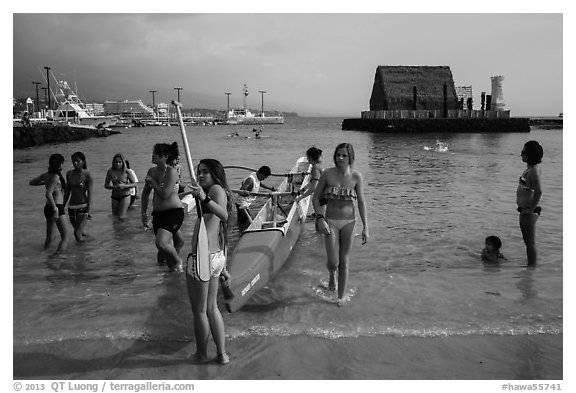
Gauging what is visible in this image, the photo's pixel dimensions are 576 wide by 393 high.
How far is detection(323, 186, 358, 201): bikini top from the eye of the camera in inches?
206

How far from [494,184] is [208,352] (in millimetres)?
14908

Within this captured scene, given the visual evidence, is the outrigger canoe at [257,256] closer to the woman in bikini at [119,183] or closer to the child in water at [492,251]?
the child in water at [492,251]

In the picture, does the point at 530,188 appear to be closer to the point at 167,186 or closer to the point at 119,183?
the point at 167,186

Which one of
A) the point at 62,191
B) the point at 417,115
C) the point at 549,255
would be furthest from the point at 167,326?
the point at 417,115

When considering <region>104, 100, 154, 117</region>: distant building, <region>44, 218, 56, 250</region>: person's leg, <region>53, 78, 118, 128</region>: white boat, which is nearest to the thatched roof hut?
<region>53, 78, 118, 128</region>: white boat

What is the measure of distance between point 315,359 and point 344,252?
1.48 m

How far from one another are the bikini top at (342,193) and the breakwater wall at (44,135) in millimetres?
39106

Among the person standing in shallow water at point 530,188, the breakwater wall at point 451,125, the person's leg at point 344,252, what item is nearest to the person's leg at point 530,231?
the person standing in shallow water at point 530,188

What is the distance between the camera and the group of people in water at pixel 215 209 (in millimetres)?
3791

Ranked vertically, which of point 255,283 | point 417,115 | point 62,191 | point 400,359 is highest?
point 417,115

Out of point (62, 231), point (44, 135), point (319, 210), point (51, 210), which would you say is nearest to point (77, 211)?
point (62, 231)

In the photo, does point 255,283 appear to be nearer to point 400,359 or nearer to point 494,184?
point 400,359

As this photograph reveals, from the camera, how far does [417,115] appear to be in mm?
59812

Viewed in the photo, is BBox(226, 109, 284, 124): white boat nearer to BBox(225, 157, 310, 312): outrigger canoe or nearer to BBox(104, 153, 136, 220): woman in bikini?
BBox(104, 153, 136, 220): woman in bikini
